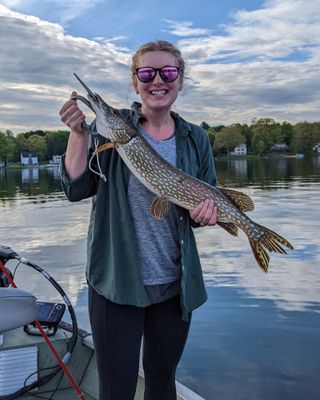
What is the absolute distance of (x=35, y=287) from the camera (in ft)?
32.3

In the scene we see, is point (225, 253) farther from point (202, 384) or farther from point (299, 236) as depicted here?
point (202, 384)

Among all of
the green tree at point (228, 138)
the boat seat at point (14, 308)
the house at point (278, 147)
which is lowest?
the boat seat at point (14, 308)

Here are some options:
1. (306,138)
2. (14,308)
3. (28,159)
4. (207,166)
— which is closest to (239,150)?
(306,138)

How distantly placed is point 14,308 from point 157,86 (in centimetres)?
138

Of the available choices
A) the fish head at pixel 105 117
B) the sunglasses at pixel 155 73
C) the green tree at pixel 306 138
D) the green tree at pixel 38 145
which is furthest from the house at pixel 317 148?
the fish head at pixel 105 117

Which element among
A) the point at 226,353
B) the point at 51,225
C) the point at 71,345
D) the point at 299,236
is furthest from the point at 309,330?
the point at 51,225

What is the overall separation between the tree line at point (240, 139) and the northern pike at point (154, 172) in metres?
118

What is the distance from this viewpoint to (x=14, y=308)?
2318 mm

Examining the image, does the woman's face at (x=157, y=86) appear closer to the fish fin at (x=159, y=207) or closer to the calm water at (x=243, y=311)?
the fish fin at (x=159, y=207)

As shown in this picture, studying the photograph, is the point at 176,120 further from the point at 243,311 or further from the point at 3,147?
the point at 3,147

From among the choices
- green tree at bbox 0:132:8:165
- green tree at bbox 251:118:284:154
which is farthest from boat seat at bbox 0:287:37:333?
green tree at bbox 251:118:284:154

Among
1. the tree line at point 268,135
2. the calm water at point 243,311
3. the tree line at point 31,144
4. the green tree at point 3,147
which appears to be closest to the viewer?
the calm water at point 243,311

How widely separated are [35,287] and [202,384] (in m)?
4.94

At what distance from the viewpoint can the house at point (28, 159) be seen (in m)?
126
